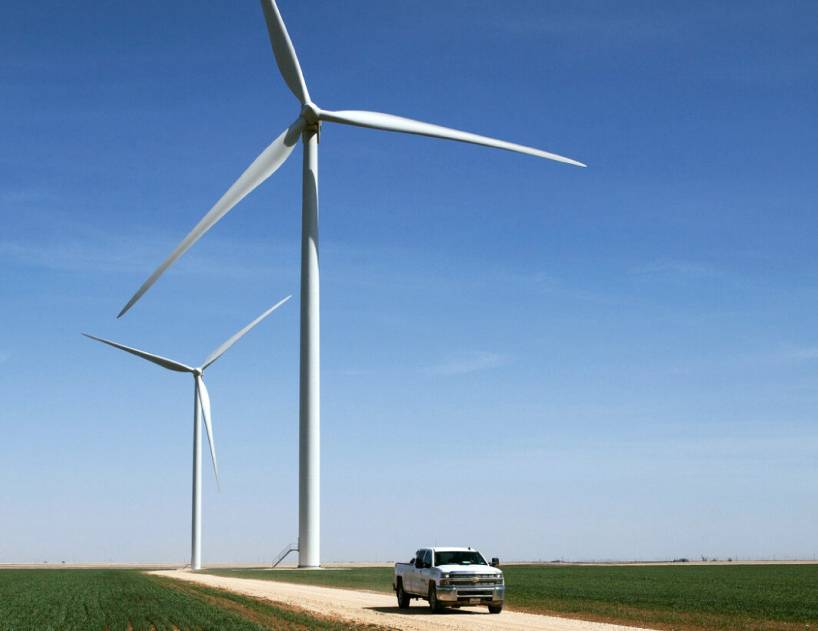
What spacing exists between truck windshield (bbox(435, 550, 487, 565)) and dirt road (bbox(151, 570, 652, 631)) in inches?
70.8

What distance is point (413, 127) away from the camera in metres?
65.4

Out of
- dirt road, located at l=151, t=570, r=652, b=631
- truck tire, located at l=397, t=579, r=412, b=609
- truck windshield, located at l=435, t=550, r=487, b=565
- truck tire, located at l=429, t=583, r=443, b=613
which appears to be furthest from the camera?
truck tire, located at l=397, t=579, r=412, b=609

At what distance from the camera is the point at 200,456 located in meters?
99.7

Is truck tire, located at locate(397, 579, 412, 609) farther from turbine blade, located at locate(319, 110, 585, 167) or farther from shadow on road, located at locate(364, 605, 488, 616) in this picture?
turbine blade, located at locate(319, 110, 585, 167)

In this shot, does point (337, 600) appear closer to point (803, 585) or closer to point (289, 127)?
point (803, 585)

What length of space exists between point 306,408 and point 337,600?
96.1 feet

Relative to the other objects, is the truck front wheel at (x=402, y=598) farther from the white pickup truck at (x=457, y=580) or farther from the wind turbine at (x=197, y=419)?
the wind turbine at (x=197, y=419)

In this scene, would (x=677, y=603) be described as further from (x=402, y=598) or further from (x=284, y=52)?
(x=284, y=52)

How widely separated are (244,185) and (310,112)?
11546 millimetres

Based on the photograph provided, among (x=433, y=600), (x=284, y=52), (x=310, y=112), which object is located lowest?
(x=433, y=600)

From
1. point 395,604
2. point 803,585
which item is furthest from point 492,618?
point 803,585

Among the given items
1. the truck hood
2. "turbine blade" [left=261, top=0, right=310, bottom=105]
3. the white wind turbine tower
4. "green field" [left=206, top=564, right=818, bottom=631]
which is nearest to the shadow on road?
the truck hood

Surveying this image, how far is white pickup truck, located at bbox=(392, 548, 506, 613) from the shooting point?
34562mm

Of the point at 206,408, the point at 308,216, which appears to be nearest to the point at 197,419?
the point at 206,408
